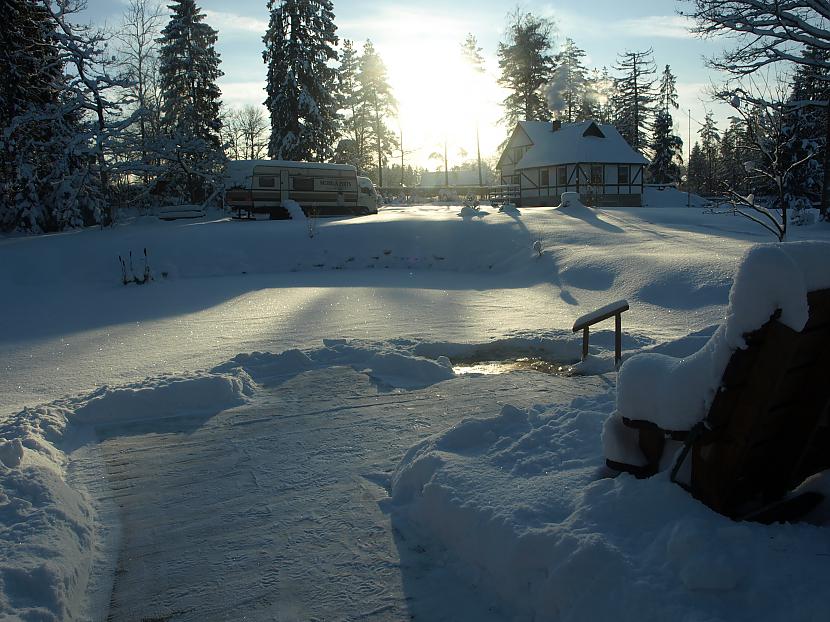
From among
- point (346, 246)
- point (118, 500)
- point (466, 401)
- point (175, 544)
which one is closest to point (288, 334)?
point (466, 401)

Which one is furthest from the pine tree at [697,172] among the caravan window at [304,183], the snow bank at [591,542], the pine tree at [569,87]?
the snow bank at [591,542]

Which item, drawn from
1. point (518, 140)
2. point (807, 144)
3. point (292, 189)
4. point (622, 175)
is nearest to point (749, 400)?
point (292, 189)

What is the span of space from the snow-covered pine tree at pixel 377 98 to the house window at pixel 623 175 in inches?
1014

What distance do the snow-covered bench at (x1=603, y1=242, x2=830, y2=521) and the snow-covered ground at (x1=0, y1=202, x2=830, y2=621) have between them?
0.18m

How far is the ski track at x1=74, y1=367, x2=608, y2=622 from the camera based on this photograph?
298 centimetres

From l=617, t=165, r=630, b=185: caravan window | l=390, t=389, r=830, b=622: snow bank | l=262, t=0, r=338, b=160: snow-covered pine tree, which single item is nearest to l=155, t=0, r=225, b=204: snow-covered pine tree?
l=262, t=0, r=338, b=160: snow-covered pine tree

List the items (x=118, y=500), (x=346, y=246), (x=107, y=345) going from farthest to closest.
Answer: (x=346, y=246)
(x=107, y=345)
(x=118, y=500)

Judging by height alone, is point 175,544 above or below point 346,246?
below

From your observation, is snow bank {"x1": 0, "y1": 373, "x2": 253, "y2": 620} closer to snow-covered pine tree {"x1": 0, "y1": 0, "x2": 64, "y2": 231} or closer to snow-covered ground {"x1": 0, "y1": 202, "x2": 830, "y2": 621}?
snow-covered ground {"x1": 0, "y1": 202, "x2": 830, "y2": 621}

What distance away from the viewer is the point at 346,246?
19.8 meters

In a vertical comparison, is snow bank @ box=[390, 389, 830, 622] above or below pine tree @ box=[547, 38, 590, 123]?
below

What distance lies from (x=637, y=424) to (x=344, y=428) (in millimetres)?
2883

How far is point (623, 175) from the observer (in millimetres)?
43531

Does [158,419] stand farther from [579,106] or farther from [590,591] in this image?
[579,106]
